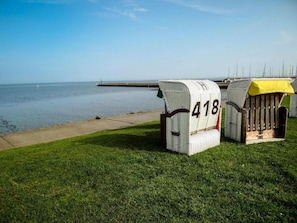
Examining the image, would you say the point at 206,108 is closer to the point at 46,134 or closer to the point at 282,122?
the point at 282,122

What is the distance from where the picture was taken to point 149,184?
393 cm

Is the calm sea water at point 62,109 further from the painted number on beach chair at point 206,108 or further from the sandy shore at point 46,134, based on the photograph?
the painted number on beach chair at point 206,108

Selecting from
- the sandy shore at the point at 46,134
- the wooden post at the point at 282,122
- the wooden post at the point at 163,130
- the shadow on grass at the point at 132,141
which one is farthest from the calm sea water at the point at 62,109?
the wooden post at the point at 282,122

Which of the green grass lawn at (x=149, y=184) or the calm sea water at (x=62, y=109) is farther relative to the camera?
the calm sea water at (x=62, y=109)

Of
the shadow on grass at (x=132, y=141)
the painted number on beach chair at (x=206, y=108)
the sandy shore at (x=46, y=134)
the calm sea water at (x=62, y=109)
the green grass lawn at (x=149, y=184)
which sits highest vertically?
the painted number on beach chair at (x=206, y=108)

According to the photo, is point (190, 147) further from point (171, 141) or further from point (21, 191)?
point (21, 191)

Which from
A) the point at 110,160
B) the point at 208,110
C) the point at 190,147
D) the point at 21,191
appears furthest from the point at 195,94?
the point at 21,191

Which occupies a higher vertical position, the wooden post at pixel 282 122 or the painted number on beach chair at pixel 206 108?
the painted number on beach chair at pixel 206 108

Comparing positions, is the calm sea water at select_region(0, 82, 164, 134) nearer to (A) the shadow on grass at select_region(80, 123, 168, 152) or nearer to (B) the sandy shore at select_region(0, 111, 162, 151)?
(B) the sandy shore at select_region(0, 111, 162, 151)

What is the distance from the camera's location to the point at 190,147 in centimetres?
540

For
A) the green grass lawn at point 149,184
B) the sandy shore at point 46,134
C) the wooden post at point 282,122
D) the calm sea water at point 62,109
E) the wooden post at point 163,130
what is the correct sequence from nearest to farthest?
the green grass lawn at point 149,184 → the wooden post at point 163,130 → the wooden post at point 282,122 → the sandy shore at point 46,134 → the calm sea water at point 62,109

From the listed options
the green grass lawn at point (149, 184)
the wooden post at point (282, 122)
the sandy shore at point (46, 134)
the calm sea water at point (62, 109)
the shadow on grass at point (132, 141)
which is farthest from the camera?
the calm sea water at point (62, 109)

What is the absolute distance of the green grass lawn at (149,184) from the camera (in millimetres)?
3109

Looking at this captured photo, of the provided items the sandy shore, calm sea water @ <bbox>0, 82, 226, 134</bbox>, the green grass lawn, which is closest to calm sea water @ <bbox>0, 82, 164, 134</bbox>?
calm sea water @ <bbox>0, 82, 226, 134</bbox>
